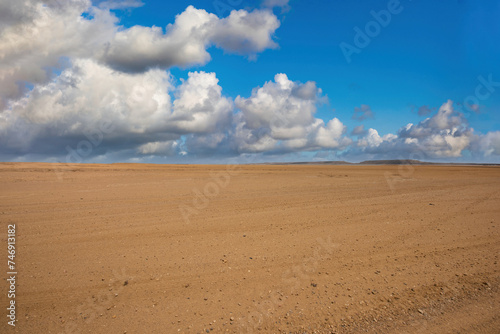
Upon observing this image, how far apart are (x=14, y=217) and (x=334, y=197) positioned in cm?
1454

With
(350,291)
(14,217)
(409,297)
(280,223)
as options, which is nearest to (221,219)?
(280,223)

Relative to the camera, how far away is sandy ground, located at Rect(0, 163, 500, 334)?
183 inches

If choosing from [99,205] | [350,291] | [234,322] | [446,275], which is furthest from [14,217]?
[446,275]

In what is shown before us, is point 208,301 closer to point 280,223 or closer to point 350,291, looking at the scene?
point 350,291

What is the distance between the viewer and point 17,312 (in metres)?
4.88

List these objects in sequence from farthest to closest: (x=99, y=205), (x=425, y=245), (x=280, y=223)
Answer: (x=99, y=205), (x=280, y=223), (x=425, y=245)

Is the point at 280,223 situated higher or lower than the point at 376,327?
higher

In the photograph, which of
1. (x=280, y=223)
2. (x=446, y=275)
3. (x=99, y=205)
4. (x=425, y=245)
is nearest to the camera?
(x=446, y=275)

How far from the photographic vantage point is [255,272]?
245 inches

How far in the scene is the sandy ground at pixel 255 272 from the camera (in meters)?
4.64

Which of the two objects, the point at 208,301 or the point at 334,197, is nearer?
the point at 208,301

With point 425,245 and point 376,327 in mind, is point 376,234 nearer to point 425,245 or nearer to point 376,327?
point 425,245

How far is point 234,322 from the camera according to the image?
15.1ft

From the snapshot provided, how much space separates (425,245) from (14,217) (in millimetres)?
14225
